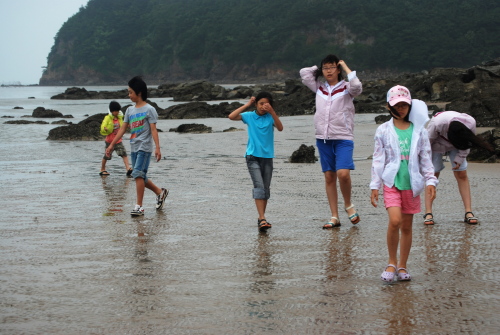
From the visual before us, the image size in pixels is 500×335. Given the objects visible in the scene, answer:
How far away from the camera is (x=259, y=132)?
6777mm

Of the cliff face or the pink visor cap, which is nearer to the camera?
the pink visor cap

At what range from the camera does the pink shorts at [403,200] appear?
Answer: 468 cm

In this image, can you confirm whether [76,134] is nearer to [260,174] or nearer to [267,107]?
[260,174]

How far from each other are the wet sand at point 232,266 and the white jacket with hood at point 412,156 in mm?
682

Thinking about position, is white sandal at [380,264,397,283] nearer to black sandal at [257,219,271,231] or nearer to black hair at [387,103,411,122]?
black hair at [387,103,411,122]

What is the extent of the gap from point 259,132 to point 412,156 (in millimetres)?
2345

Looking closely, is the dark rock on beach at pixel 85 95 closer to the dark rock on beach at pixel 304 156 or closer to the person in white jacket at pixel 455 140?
the dark rock on beach at pixel 304 156

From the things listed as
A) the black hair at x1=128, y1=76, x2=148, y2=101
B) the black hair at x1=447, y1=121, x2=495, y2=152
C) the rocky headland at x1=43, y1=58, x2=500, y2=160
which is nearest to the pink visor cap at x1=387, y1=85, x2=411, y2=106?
the black hair at x1=447, y1=121, x2=495, y2=152

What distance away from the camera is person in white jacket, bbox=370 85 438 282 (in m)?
4.67

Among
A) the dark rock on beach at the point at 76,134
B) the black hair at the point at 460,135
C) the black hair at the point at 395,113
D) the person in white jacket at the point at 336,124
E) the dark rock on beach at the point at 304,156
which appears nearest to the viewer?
the black hair at the point at 395,113

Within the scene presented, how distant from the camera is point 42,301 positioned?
429cm

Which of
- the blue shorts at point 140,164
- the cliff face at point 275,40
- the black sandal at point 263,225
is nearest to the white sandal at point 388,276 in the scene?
the black sandal at point 263,225

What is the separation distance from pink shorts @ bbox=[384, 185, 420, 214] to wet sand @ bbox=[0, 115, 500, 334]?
50 centimetres

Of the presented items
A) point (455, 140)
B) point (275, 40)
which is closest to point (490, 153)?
point (455, 140)
